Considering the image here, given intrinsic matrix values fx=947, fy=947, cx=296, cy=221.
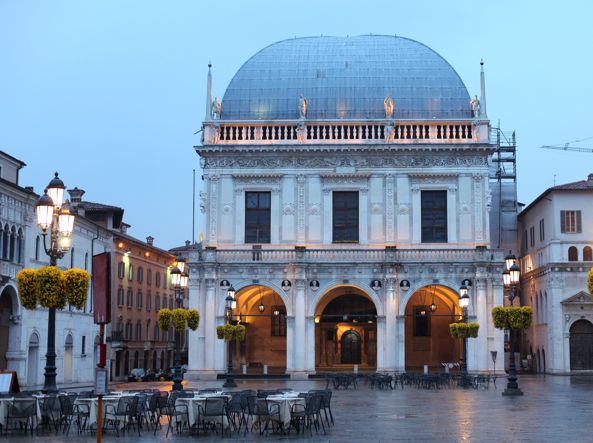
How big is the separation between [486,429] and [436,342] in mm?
44907

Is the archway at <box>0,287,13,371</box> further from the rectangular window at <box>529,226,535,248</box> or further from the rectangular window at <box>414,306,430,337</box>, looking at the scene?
the rectangular window at <box>529,226,535,248</box>

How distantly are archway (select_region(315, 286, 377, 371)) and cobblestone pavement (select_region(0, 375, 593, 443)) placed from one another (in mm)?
25118

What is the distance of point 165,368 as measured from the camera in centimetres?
9488

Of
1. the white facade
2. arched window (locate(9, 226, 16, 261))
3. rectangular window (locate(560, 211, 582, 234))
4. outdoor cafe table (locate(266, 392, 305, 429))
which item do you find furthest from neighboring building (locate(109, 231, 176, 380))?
outdoor cafe table (locate(266, 392, 305, 429))

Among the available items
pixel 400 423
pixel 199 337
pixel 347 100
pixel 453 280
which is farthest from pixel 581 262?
pixel 400 423

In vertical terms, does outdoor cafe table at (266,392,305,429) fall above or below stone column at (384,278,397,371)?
below

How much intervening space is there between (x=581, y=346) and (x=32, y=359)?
126ft

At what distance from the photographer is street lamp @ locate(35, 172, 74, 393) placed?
84.1 ft

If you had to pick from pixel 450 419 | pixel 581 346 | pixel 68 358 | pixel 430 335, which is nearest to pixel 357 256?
pixel 430 335

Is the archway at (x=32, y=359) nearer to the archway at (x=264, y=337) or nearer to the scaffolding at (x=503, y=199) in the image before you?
the archway at (x=264, y=337)

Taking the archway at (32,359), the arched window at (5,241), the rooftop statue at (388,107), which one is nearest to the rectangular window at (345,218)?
the rooftop statue at (388,107)

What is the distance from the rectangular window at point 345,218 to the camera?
6681 cm

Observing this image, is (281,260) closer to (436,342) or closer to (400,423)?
(436,342)

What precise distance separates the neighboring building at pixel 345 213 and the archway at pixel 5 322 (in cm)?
1373
